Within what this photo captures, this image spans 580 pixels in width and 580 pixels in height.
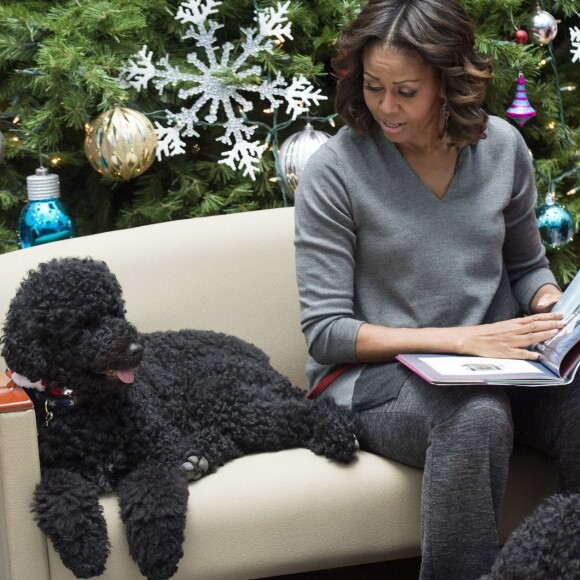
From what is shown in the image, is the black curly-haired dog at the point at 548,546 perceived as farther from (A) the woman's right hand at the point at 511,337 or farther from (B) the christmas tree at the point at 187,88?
(B) the christmas tree at the point at 187,88

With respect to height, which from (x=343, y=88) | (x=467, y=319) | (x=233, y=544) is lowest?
(x=233, y=544)

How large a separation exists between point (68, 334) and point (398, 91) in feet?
2.52

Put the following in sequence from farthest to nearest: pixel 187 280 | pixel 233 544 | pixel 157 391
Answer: pixel 187 280, pixel 157 391, pixel 233 544

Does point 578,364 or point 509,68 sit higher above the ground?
point 509,68

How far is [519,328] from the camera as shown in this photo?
5.86ft

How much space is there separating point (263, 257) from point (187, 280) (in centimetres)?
19

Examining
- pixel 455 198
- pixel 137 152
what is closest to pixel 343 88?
pixel 455 198

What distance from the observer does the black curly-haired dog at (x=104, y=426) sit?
1640 millimetres

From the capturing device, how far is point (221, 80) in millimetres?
2568

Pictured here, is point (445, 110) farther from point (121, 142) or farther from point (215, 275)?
point (121, 142)

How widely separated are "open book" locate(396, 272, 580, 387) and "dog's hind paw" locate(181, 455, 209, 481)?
41 cm

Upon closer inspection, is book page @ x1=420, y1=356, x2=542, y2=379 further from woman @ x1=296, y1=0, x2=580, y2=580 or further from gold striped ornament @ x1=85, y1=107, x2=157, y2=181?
gold striped ornament @ x1=85, y1=107, x2=157, y2=181

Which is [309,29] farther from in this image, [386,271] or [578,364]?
[578,364]

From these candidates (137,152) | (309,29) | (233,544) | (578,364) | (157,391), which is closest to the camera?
(578,364)
